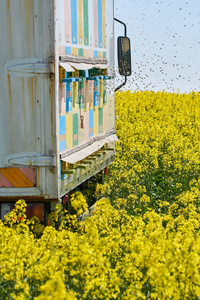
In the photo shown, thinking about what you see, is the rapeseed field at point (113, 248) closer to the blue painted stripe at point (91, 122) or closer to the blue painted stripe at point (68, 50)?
the blue painted stripe at point (91, 122)

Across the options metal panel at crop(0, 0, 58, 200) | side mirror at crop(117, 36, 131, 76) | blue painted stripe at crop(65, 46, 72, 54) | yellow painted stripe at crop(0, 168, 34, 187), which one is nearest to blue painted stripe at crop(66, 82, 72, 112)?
blue painted stripe at crop(65, 46, 72, 54)

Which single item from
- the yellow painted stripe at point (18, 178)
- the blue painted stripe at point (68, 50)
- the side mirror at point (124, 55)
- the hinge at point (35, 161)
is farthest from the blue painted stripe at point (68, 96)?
the side mirror at point (124, 55)

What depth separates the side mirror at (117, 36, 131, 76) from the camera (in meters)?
10.9

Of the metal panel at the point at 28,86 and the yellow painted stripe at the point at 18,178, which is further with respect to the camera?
the yellow painted stripe at the point at 18,178

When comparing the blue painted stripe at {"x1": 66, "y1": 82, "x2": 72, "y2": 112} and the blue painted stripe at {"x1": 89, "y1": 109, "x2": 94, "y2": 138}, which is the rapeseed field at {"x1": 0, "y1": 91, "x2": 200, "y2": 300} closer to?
the blue painted stripe at {"x1": 89, "y1": 109, "x2": 94, "y2": 138}

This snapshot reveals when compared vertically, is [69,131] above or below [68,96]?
below

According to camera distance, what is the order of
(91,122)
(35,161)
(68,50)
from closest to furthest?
(35,161)
(68,50)
(91,122)

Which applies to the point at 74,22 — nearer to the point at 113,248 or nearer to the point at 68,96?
the point at 68,96

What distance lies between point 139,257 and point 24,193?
2047 mm

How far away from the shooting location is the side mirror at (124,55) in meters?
10.9

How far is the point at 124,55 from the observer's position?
11102 millimetres

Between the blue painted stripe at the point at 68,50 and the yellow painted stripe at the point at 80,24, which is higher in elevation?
the yellow painted stripe at the point at 80,24

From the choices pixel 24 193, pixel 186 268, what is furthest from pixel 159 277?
pixel 24 193

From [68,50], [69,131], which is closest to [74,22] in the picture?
[68,50]
